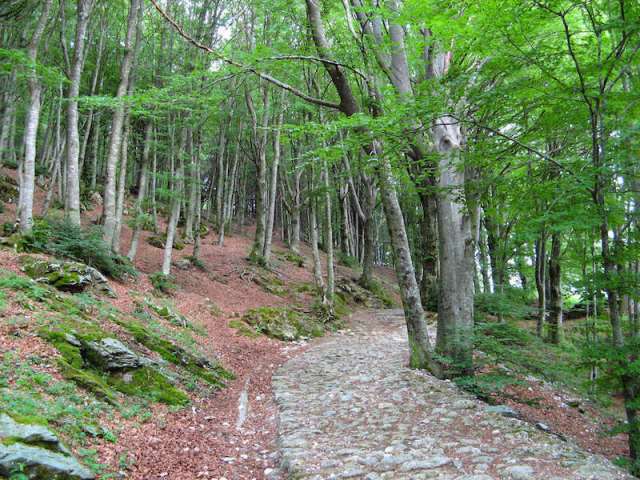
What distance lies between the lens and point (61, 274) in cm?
835

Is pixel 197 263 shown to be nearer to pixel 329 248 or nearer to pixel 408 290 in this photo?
pixel 329 248

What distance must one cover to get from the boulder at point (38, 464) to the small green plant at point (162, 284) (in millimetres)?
9232

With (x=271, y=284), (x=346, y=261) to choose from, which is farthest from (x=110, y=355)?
(x=346, y=261)

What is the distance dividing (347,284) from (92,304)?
46.9ft

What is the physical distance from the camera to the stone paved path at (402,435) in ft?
13.8

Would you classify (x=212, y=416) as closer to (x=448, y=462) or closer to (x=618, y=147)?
(x=448, y=462)

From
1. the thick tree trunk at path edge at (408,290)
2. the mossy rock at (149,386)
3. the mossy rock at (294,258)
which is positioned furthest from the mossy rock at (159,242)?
the thick tree trunk at path edge at (408,290)

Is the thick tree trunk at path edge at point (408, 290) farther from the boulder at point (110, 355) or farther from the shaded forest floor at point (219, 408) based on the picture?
the boulder at point (110, 355)

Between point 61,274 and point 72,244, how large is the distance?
2090 millimetres

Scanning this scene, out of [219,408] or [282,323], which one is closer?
[219,408]

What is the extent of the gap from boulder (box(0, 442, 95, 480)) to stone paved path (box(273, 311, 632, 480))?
2.10 metres

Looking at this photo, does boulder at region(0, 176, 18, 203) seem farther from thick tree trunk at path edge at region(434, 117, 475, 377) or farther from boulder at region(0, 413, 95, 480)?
thick tree trunk at path edge at region(434, 117, 475, 377)

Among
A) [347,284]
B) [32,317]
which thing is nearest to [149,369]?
[32,317]

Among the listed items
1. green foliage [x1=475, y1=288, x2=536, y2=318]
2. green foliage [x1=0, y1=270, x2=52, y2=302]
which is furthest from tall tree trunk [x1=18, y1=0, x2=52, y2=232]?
green foliage [x1=475, y1=288, x2=536, y2=318]
